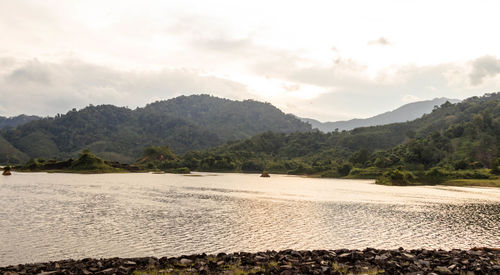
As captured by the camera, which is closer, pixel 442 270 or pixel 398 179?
pixel 442 270

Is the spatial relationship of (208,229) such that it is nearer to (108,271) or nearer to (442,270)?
(108,271)

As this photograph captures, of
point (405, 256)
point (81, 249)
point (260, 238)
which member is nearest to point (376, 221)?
point (260, 238)

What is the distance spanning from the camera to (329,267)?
24.0 metres

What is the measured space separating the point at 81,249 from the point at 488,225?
2120 inches

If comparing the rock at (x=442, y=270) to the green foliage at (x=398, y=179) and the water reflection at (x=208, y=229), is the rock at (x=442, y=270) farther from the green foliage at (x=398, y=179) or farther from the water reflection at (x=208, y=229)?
the green foliage at (x=398, y=179)

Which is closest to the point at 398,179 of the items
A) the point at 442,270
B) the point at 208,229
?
the point at 208,229

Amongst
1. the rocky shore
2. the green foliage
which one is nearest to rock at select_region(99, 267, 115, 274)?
the rocky shore

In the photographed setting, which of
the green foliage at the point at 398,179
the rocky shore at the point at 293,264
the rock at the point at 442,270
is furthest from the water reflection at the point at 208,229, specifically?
the green foliage at the point at 398,179

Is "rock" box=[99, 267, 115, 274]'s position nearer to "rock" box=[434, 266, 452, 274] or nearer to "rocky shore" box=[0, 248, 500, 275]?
"rocky shore" box=[0, 248, 500, 275]

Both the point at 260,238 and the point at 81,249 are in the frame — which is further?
the point at 260,238

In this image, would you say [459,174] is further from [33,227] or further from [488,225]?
[33,227]

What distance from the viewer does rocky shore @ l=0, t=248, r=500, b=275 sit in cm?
2300

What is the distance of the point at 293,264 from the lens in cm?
2511

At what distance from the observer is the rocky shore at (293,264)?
2300 cm
